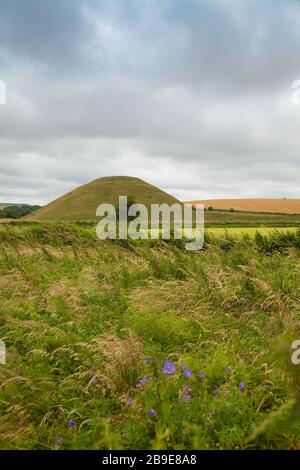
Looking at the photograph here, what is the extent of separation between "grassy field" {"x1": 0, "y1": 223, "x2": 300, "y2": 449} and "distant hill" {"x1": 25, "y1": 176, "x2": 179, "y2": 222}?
333 feet

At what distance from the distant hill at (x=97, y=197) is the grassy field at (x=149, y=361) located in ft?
333

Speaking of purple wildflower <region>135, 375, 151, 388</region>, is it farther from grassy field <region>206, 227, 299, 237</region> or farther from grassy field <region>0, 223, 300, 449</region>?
grassy field <region>206, 227, 299, 237</region>

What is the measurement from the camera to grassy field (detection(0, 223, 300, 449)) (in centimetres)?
341

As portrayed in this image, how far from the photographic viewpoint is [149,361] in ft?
14.7

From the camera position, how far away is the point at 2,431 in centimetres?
360

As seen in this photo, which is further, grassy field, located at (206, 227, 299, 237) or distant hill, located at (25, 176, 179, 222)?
distant hill, located at (25, 176, 179, 222)

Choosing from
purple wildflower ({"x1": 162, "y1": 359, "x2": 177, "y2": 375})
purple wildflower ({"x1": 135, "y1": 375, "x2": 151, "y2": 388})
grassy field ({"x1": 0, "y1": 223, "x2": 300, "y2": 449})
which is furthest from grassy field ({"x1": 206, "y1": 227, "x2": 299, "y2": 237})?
purple wildflower ({"x1": 162, "y1": 359, "x2": 177, "y2": 375})

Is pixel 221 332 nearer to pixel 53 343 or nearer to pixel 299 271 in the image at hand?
pixel 53 343

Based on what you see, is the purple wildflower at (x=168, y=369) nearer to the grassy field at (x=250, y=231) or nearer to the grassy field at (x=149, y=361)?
the grassy field at (x=149, y=361)

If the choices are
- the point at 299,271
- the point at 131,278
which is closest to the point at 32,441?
the point at 131,278

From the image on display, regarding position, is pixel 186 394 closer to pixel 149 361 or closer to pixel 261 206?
pixel 149 361

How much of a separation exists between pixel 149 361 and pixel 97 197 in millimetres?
127509

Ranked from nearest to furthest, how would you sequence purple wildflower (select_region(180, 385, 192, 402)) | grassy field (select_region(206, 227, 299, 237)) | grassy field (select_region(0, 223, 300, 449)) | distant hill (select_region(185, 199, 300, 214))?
1. grassy field (select_region(0, 223, 300, 449))
2. purple wildflower (select_region(180, 385, 192, 402))
3. grassy field (select_region(206, 227, 299, 237))
4. distant hill (select_region(185, 199, 300, 214))

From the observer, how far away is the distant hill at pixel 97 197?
382ft
